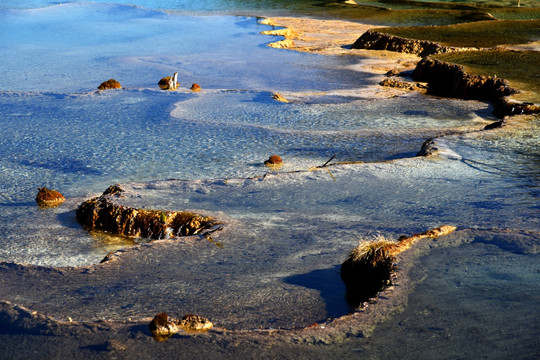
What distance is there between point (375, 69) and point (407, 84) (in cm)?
183

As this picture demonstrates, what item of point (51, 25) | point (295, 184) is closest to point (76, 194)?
Answer: point (295, 184)

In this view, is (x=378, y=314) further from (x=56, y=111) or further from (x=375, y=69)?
(x=375, y=69)

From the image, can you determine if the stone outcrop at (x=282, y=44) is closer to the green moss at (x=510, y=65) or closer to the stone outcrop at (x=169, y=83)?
the green moss at (x=510, y=65)

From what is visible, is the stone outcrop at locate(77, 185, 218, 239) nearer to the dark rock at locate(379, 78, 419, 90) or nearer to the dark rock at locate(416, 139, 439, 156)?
the dark rock at locate(416, 139, 439, 156)

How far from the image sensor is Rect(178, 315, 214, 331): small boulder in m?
2.91

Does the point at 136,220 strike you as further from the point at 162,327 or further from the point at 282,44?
the point at 282,44

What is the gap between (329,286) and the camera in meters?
3.50

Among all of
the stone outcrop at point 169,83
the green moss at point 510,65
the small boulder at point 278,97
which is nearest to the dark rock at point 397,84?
the green moss at point 510,65

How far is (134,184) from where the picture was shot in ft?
17.0

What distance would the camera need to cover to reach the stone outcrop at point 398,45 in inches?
475

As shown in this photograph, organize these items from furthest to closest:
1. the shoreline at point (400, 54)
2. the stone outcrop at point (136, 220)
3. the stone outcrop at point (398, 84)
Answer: the stone outcrop at point (398, 84), the shoreline at point (400, 54), the stone outcrop at point (136, 220)

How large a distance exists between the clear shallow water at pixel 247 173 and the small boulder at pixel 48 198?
0.33ft

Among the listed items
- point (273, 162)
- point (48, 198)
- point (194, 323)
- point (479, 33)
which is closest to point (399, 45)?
point (479, 33)

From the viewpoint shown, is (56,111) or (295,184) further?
(56,111)
